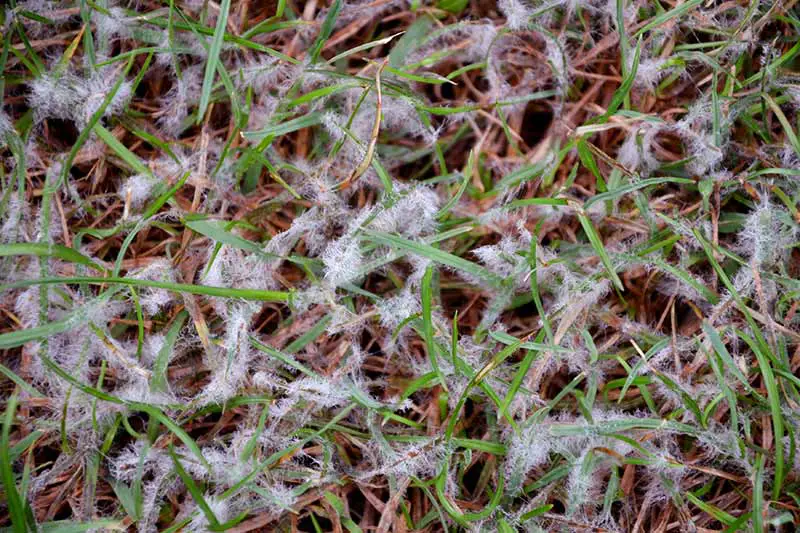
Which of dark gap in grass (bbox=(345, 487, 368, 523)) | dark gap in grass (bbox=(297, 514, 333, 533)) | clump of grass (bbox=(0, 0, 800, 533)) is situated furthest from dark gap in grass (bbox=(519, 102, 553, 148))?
dark gap in grass (bbox=(297, 514, 333, 533))

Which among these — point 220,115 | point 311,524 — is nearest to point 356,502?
point 311,524

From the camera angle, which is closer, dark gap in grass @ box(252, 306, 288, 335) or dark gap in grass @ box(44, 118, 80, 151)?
dark gap in grass @ box(252, 306, 288, 335)

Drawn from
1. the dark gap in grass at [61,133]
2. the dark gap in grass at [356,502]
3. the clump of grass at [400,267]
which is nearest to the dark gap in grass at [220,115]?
the clump of grass at [400,267]

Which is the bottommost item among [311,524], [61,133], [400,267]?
[311,524]

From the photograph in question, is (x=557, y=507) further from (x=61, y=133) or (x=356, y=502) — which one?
(x=61, y=133)

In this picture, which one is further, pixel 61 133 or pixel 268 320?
pixel 61 133

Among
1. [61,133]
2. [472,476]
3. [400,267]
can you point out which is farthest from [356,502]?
[61,133]

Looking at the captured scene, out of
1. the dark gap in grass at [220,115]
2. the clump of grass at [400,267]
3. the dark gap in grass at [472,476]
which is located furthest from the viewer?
the dark gap in grass at [220,115]

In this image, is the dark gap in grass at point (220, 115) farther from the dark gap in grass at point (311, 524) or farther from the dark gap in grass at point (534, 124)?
the dark gap in grass at point (311, 524)

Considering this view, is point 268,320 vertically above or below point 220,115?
below

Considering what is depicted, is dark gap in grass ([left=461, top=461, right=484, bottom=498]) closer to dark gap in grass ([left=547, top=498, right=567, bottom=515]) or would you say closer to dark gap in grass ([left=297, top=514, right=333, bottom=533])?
dark gap in grass ([left=547, top=498, right=567, bottom=515])
